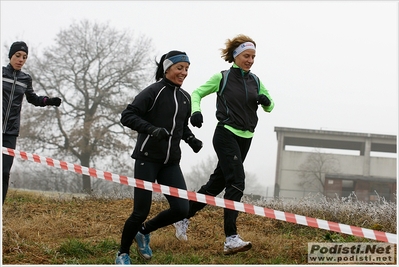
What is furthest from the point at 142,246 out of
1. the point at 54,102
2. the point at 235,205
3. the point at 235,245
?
the point at 54,102

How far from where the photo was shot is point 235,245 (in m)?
5.61

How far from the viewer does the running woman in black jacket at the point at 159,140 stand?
17.0 feet

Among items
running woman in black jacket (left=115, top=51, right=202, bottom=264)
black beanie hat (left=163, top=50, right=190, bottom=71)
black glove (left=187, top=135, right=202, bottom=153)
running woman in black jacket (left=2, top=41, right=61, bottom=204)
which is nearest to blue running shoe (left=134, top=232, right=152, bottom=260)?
running woman in black jacket (left=115, top=51, right=202, bottom=264)

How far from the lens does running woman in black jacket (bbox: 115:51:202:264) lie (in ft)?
17.0

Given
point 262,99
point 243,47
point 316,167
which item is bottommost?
point 316,167

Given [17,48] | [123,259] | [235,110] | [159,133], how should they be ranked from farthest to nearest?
[17,48], [235,110], [123,259], [159,133]

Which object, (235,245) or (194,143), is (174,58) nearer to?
(194,143)

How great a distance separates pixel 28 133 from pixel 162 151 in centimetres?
2922

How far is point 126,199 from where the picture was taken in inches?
415

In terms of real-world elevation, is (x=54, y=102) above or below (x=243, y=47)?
below

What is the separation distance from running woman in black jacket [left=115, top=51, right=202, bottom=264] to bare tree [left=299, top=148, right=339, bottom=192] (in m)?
41.8

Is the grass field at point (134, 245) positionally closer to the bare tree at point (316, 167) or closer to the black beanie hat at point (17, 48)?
the black beanie hat at point (17, 48)

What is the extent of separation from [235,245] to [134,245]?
3.71 feet

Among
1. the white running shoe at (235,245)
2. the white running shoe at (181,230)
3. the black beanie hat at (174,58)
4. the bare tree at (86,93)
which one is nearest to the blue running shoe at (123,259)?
the white running shoe at (235,245)
